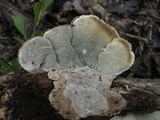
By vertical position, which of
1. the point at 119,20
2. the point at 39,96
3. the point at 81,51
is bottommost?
the point at 119,20

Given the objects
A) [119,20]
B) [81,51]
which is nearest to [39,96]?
[81,51]

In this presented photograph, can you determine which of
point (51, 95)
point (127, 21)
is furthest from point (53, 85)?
point (127, 21)

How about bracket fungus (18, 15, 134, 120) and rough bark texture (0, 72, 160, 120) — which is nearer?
rough bark texture (0, 72, 160, 120)

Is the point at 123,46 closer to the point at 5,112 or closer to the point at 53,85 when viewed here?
the point at 53,85

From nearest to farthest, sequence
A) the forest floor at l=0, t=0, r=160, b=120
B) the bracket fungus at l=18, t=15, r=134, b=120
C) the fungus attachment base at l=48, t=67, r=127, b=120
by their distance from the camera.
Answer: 1. the fungus attachment base at l=48, t=67, r=127, b=120
2. the bracket fungus at l=18, t=15, r=134, b=120
3. the forest floor at l=0, t=0, r=160, b=120

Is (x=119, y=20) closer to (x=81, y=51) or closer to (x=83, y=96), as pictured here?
(x=81, y=51)

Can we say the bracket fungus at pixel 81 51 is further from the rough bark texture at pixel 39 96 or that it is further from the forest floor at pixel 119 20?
the forest floor at pixel 119 20

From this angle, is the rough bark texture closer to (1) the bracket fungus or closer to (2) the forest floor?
(1) the bracket fungus

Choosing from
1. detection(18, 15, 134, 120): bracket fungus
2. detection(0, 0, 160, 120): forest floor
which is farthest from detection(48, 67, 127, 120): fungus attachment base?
detection(0, 0, 160, 120): forest floor
